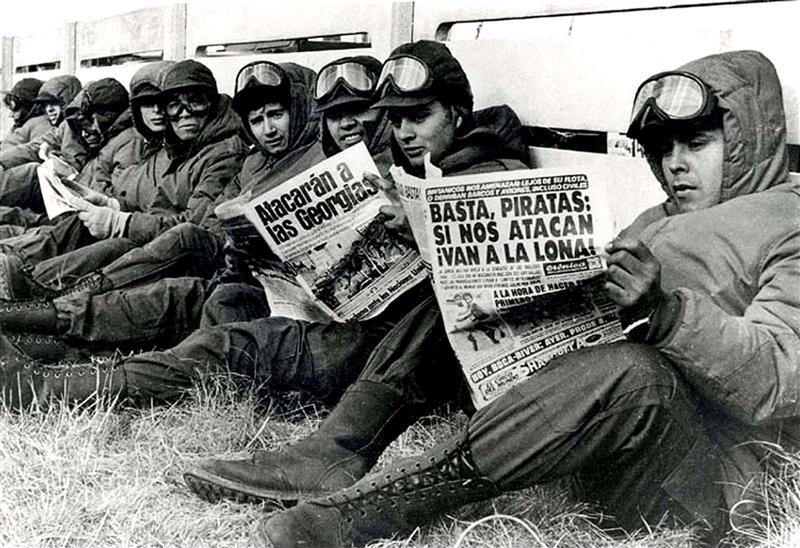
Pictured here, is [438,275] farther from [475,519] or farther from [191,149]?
[191,149]

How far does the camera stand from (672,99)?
2100mm

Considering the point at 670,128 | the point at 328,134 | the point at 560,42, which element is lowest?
the point at 328,134

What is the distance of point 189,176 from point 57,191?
0.64 metres

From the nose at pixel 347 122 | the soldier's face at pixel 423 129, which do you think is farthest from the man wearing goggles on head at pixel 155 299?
the soldier's face at pixel 423 129

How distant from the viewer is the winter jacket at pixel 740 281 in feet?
5.52

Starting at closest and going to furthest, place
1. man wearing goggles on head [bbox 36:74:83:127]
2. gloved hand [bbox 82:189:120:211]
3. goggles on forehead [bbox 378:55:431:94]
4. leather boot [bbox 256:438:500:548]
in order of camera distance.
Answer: leather boot [bbox 256:438:500:548]
goggles on forehead [bbox 378:55:431:94]
gloved hand [bbox 82:189:120:211]
man wearing goggles on head [bbox 36:74:83:127]

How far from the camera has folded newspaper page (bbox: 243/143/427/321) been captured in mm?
2502

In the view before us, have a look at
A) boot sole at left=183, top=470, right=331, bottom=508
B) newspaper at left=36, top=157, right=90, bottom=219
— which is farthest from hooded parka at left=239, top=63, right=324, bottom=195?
boot sole at left=183, top=470, right=331, bottom=508

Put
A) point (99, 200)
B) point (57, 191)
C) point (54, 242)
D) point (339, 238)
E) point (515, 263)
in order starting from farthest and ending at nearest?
1. point (54, 242)
2. point (99, 200)
3. point (57, 191)
4. point (339, 238)
5. point (515, 263)

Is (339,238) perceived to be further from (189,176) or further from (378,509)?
(189,176)

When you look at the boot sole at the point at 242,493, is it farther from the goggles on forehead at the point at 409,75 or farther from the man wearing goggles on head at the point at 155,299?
the goggles on forehead at the point at 409,75

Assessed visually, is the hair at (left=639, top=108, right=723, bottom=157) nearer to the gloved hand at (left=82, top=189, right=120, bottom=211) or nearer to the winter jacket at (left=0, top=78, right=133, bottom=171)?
the gloved hand at (left=82, top=189, right=120, bottom=211)

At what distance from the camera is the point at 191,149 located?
459 centimetres

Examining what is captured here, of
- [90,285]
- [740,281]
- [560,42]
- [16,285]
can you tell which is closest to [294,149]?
[90,285]
